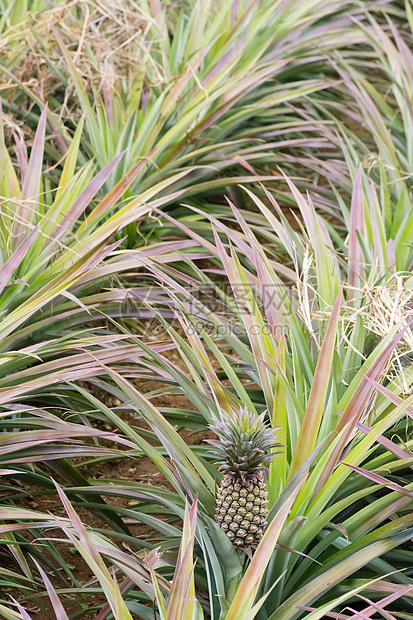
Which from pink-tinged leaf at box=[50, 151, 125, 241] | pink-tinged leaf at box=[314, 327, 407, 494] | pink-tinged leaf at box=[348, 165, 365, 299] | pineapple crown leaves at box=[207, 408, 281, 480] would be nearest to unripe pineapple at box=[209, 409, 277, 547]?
pineapple crown leaves at box=[207, 408, 281, 480]

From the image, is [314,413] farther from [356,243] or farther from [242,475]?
[356,243]

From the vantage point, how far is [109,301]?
5.30 feet

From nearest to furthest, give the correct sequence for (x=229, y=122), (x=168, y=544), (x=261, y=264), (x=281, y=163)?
(x=168, y=544), (x=261, y=264), (x=229, y=122), (x=281, y=163)

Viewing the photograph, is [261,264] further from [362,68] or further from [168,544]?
[362,68]

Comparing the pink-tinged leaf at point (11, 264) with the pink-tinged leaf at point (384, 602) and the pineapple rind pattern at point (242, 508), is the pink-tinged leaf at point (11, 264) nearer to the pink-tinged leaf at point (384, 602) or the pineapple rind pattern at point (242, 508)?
the pineapple rind pattern at point (242, 508)

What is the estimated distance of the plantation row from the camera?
99 centimetres

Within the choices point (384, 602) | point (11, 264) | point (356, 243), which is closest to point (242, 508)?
point (384, 602)

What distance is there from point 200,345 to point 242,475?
400 millimetres

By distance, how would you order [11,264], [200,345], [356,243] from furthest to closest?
[356,243] < [11,264] < [200,345]

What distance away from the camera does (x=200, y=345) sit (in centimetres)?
124

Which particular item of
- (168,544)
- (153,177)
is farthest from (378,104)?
(168,544)

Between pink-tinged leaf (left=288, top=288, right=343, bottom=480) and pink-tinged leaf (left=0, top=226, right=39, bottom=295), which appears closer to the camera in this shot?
pink-tinged leaf (left=288, top=288, right=343, bottom=480)

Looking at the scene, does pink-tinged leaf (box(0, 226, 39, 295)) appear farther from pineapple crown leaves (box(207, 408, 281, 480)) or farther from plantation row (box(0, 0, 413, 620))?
pineapple crown leaves (box(207, 408, 281, 480))

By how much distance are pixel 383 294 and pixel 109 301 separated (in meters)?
0.70
